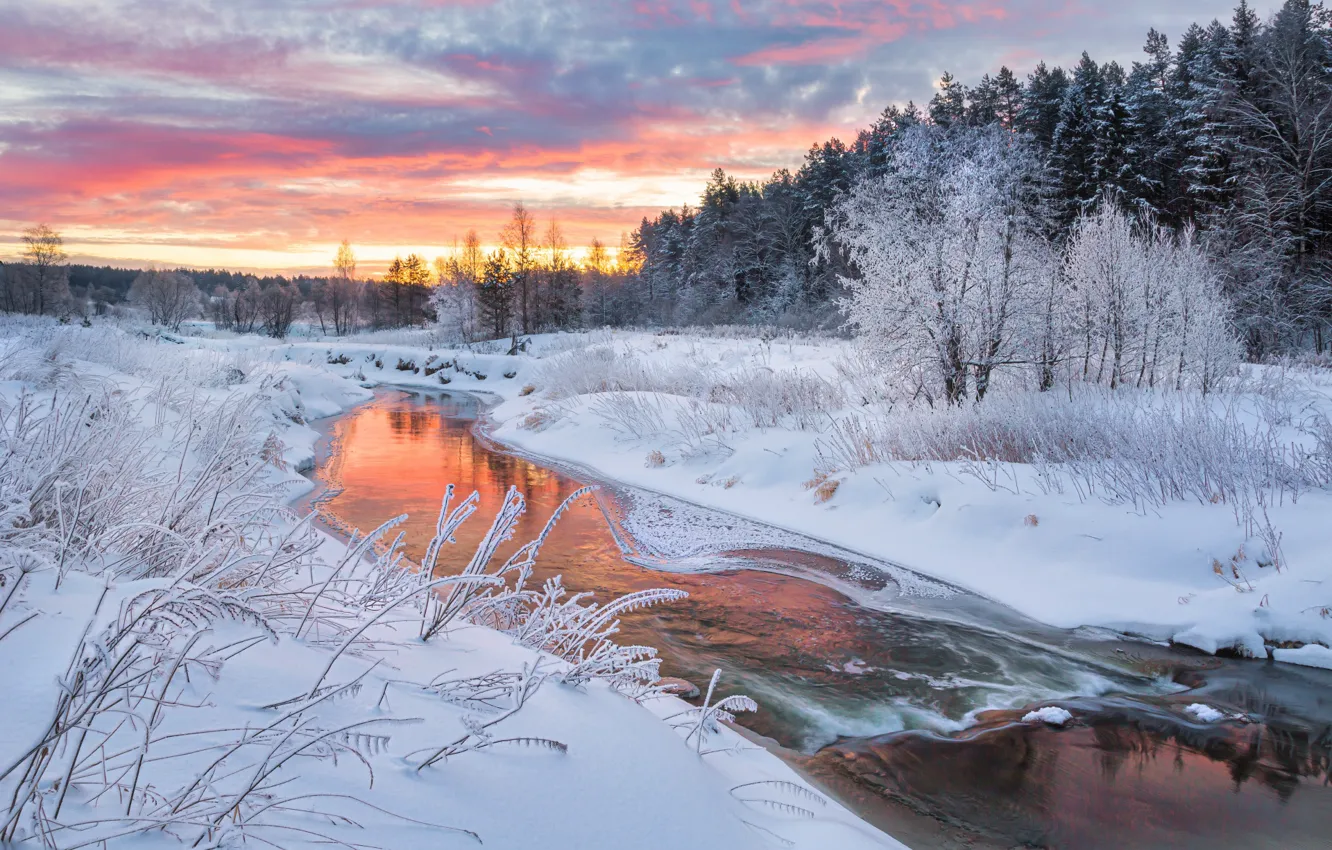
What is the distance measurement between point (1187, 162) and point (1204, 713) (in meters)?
32.0

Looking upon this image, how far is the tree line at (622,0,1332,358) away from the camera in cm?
2277

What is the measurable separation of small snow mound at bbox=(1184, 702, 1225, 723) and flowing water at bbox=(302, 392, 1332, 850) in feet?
0.29

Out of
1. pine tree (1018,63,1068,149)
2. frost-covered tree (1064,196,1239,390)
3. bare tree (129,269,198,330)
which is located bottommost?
frost-covered tree (1064,196,1239,390)

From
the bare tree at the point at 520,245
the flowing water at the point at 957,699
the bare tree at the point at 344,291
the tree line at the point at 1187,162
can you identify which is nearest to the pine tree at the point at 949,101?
the tree line at the point at 1187,162

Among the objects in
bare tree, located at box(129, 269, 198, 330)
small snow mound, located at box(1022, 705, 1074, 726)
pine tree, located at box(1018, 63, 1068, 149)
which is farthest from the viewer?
bare tree, located at box(129, 269, 198, 330)

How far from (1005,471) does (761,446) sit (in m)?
4.06

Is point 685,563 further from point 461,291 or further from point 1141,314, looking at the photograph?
point 461,291

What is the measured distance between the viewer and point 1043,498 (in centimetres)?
795

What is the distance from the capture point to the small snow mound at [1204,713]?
502 centimetres

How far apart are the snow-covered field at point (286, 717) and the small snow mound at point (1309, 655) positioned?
4.52m

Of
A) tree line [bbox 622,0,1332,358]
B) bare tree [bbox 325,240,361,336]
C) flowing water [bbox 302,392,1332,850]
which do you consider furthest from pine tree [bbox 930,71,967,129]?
bare tree [bbox 325,240,361,336]

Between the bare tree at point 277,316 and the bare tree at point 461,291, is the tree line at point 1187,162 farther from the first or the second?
the bare tree at point 277,316

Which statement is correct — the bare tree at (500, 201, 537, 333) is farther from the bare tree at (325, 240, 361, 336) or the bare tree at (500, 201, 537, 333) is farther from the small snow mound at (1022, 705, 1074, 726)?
the small snow mound at (1022, 705, 1074, 726)

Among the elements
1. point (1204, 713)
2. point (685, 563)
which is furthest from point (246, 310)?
point (1204, 713)
